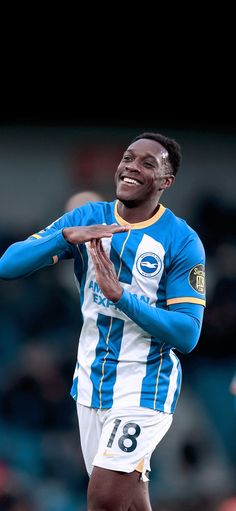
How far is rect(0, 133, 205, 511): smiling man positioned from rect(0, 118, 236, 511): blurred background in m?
4.12

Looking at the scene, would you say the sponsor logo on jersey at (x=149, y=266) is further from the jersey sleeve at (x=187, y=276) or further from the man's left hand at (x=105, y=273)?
the man's left hand at (x=105, y=273)

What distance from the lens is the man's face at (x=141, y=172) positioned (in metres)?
4.58

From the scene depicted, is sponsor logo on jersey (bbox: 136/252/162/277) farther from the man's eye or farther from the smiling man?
the man's eye

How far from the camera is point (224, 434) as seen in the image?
9367mm

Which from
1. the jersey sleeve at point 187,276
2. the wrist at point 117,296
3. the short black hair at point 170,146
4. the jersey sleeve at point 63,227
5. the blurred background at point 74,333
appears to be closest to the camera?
the wrist at point 117,296

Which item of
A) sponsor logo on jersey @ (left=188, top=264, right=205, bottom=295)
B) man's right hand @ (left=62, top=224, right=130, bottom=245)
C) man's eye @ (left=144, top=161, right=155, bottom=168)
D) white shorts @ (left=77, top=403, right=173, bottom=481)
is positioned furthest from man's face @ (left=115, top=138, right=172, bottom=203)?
white shorts @ (left=77, top=403, right=173, bottom=481)

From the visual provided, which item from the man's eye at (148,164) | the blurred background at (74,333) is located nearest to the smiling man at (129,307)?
the man's eye at (148,164)

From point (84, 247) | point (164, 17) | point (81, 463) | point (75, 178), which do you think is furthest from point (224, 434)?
point (84, 247)

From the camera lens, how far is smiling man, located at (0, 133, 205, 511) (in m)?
4.32

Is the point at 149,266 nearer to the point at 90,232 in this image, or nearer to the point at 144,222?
the point at 144,222

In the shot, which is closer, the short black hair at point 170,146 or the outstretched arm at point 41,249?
the outstretched arm at point 41,249

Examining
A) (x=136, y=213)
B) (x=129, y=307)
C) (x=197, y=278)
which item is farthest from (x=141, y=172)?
(x=129, y=307)

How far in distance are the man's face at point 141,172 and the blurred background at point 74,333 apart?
4467 millimetres

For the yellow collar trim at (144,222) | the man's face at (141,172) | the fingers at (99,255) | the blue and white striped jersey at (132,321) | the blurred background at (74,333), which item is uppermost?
the man's face at (141,172)
